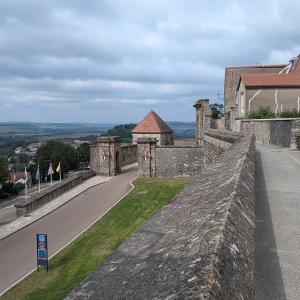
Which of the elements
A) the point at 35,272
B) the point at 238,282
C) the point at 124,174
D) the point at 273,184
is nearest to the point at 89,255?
the point at 35,272

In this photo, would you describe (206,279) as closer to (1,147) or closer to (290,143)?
(290,143)

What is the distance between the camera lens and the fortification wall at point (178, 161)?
34.0 metres

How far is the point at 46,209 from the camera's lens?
24.3 meters

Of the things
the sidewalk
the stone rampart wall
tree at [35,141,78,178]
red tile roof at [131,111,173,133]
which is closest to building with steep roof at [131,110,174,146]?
red tile roof at [131,111,173,133]

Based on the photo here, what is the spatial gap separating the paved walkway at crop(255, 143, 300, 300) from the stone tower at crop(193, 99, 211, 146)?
30.4 m

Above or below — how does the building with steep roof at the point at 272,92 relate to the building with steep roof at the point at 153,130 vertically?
above

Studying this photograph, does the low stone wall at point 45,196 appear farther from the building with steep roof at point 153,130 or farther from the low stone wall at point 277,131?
the low stone wall at point 277,131

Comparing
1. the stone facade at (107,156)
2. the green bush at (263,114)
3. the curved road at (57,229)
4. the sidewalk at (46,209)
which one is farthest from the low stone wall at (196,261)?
the stone facade at (107,156)

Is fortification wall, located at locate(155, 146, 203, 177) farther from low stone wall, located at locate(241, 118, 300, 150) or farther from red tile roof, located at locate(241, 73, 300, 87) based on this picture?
red tile roof, located at locate(241, 73, 300, 87)

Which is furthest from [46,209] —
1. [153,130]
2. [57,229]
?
[153,130]

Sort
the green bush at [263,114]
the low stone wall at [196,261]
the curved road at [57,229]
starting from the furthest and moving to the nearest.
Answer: the green bush at [263,114], the curved road at [57,229], the low stone wall at [196,261]

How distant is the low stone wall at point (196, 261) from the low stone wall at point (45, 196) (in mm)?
20629

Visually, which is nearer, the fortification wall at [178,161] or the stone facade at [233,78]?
the fortification wall at [178,161]

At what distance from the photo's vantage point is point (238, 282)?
192 centimetres
